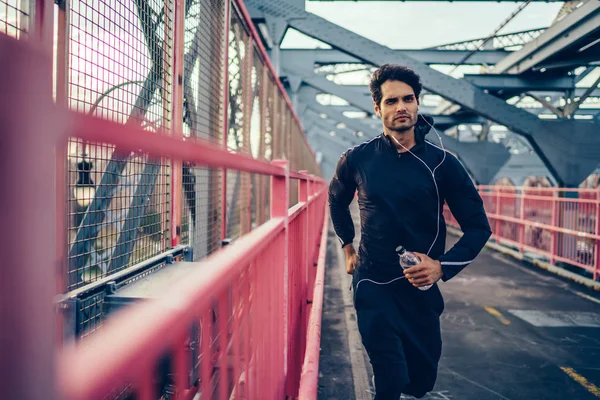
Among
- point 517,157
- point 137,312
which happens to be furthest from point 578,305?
point 517,157

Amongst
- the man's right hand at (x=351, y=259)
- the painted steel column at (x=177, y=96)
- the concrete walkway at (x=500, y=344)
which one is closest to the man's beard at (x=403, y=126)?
the man's right hand at (x=351, y=259)

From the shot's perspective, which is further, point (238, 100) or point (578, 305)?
point (578, 305)

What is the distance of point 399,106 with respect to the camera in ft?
9.73

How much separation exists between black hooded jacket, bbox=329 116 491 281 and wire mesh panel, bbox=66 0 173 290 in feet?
4.42

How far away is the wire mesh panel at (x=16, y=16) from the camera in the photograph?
5.52 ft

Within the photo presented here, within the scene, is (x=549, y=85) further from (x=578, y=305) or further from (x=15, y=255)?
(x=15, y=255)

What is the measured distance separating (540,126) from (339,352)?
8657mm

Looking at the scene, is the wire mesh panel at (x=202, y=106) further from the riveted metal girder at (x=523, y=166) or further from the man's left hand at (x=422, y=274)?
the riveted metal girder at (x=523, y=166)

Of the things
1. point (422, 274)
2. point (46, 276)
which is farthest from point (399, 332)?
point (46, 276)

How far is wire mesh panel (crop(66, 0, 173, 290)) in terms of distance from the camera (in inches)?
85.1

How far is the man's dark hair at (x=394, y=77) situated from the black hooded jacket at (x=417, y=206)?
1.03 ft

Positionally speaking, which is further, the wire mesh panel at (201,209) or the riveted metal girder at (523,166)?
the riveted metal girder at (523,166)

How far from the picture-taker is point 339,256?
11.4 m

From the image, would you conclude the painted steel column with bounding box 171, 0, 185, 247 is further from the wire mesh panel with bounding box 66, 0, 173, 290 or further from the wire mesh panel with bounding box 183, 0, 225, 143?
the wire mesh panel with bounding box 183, 0, 225, 143
